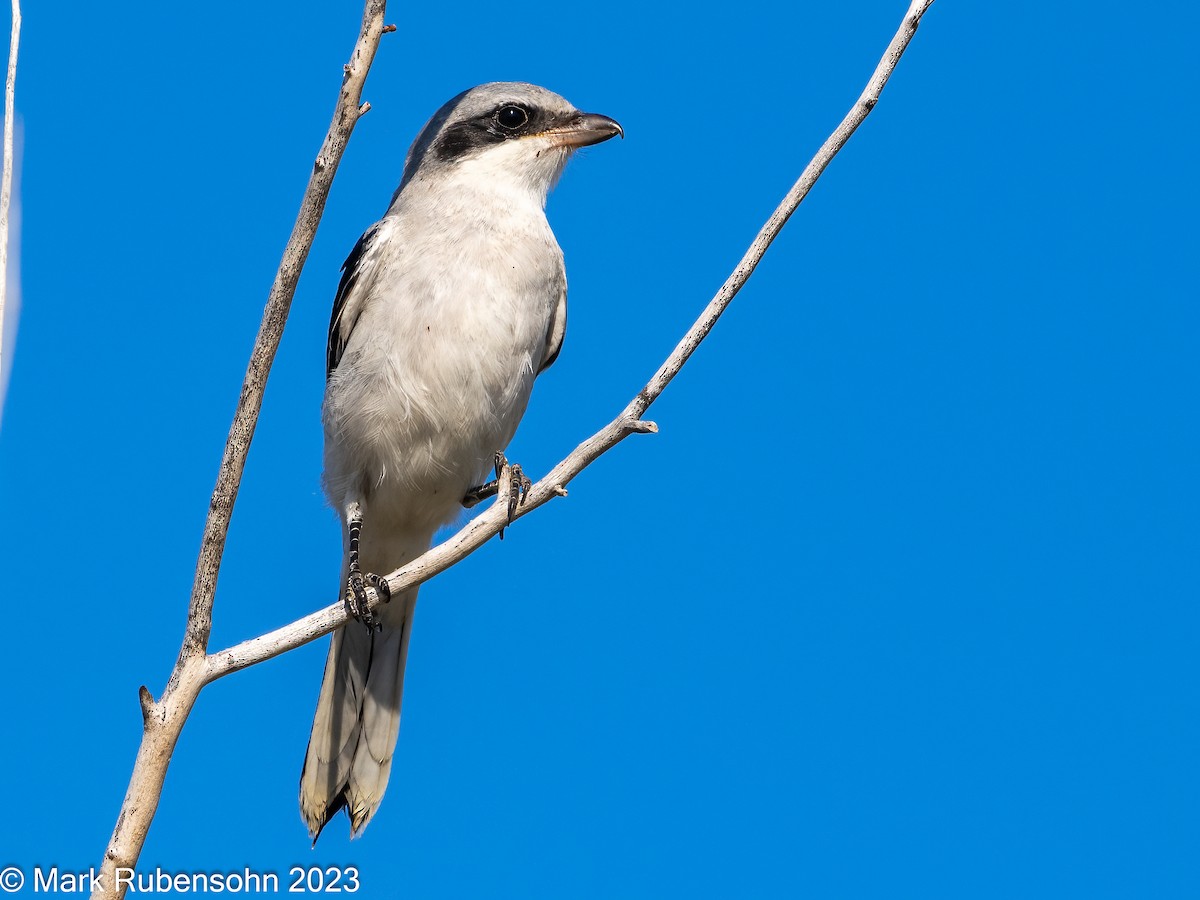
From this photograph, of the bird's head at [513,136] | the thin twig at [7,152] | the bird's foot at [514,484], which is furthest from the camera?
the bird's head at [513,136]

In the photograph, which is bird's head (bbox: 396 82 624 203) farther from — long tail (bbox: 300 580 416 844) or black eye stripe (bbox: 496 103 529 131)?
long tail (bbox: 300 580 416 844)

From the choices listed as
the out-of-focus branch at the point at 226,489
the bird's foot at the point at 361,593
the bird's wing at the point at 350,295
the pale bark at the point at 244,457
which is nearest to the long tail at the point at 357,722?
the bird's foot at the point at 361,593

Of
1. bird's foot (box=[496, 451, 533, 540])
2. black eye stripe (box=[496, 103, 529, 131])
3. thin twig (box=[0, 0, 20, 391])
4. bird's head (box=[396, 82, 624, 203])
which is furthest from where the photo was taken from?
black eye stripe (box=[496, 103, 529, 131])

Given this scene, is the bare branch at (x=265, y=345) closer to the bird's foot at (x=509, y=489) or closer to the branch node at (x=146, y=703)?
the branch node at (x=146, y=703)

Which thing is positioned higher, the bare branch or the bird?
the bird

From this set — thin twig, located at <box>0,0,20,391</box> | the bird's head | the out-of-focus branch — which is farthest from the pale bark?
the bird's head

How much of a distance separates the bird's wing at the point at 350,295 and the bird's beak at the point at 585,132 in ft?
3.07

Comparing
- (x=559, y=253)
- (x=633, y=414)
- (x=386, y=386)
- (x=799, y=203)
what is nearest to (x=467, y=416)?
(x=386, y=386)

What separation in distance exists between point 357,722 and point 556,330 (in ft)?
6.71

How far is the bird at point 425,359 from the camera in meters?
5.46

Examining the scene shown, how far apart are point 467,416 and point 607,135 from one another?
1.53 m

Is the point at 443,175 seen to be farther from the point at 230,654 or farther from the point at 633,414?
the point at 230,654

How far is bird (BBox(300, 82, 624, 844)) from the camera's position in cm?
546

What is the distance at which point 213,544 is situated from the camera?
11.8 ft
